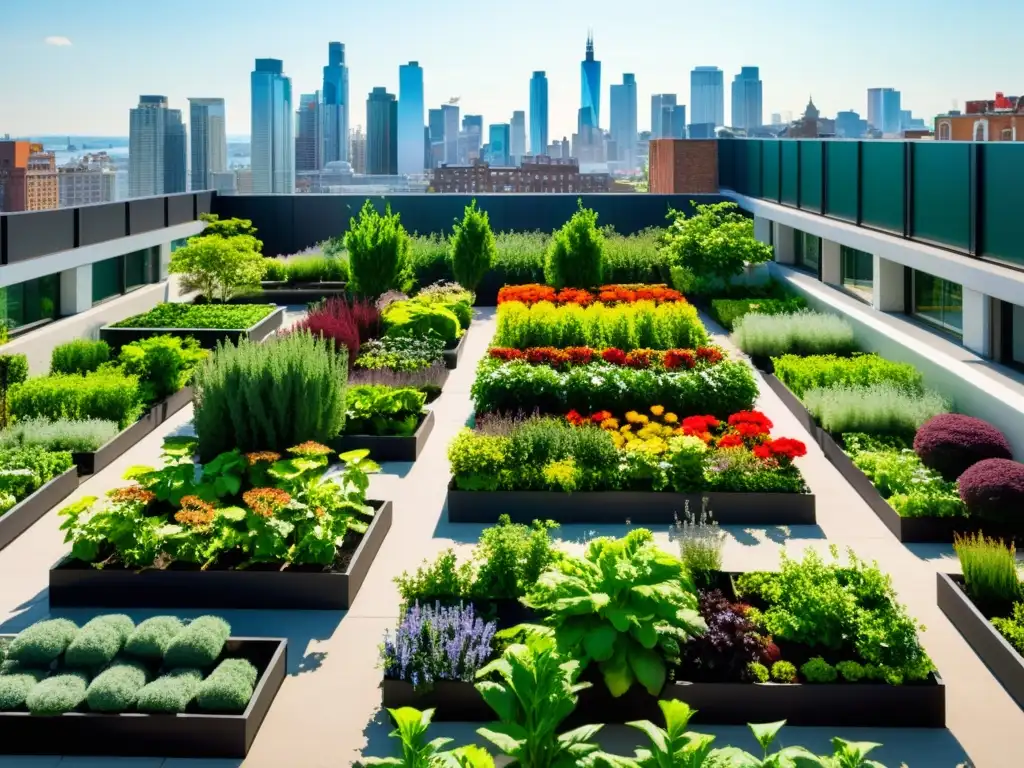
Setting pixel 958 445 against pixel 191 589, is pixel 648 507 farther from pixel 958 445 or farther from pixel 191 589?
pixel 191 589

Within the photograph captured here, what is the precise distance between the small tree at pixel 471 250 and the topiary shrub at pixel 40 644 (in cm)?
1768

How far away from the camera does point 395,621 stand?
7738mm

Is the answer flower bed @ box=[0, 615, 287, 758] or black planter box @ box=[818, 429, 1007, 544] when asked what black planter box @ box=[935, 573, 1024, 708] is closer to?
black planter box @ box=[818, 429, 1007, 544]

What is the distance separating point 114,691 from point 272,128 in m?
139

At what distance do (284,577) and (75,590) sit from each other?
5.16ft

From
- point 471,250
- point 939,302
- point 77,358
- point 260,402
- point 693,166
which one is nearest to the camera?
Answer: point 260,402

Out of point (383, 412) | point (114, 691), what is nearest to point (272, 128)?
point (383, 412)

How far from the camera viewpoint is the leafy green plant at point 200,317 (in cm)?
1808

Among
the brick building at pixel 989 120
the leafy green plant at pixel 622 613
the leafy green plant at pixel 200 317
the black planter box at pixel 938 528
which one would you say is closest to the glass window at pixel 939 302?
the black planter box at pixel 938 528

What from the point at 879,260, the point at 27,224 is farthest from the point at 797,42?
the point at 27,224

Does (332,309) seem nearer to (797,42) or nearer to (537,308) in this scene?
(537,308)

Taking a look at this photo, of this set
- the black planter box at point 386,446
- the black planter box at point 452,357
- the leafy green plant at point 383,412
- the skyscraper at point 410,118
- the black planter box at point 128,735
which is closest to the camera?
the black planter box at point 128,735

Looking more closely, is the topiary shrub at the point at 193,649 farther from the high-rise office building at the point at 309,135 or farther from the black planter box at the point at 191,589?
the high-rise office building at the point at 309,135

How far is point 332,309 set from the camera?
17719mm
